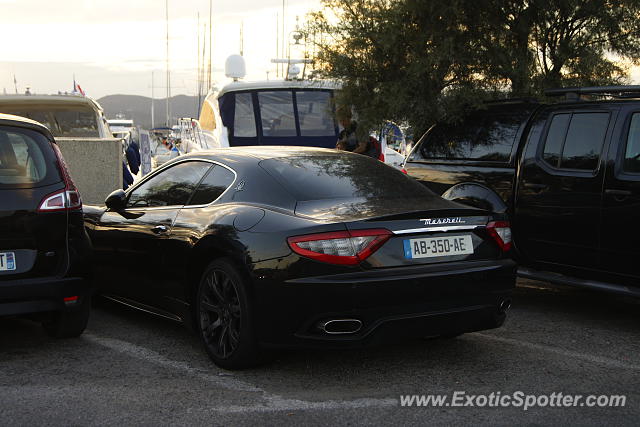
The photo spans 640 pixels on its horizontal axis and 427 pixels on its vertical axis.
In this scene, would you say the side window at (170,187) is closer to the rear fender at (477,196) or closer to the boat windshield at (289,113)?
the rear fender at (477,196)

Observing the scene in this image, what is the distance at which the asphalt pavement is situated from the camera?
4441mm

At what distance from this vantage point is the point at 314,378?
16.9ft

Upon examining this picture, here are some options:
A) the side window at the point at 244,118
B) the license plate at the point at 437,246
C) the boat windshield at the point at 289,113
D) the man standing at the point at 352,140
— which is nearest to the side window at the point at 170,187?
A: the license plate at the point at 437,246

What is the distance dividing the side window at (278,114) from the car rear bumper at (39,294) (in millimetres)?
12358

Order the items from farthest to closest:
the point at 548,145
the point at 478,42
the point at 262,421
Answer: the point at 478,42
the point at 548,145
the point at 262,421

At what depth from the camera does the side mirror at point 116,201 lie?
21.9 feet

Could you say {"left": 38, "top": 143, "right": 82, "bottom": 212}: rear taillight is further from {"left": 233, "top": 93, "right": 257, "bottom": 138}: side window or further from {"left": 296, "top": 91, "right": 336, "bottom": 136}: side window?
{"left": 233, "top": 93, "right": 257, "bottom": 138}: side window

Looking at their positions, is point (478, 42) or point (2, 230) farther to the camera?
point (478, 42)

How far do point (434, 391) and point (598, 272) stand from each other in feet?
→ 7.35

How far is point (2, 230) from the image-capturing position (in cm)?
554

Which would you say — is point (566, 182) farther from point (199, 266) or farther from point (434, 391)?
point (199, 266)

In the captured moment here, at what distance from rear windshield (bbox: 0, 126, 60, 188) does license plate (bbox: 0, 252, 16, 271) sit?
451mm

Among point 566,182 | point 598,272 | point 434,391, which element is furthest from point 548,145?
point 434,391

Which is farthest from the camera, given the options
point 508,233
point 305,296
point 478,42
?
point 478,42
